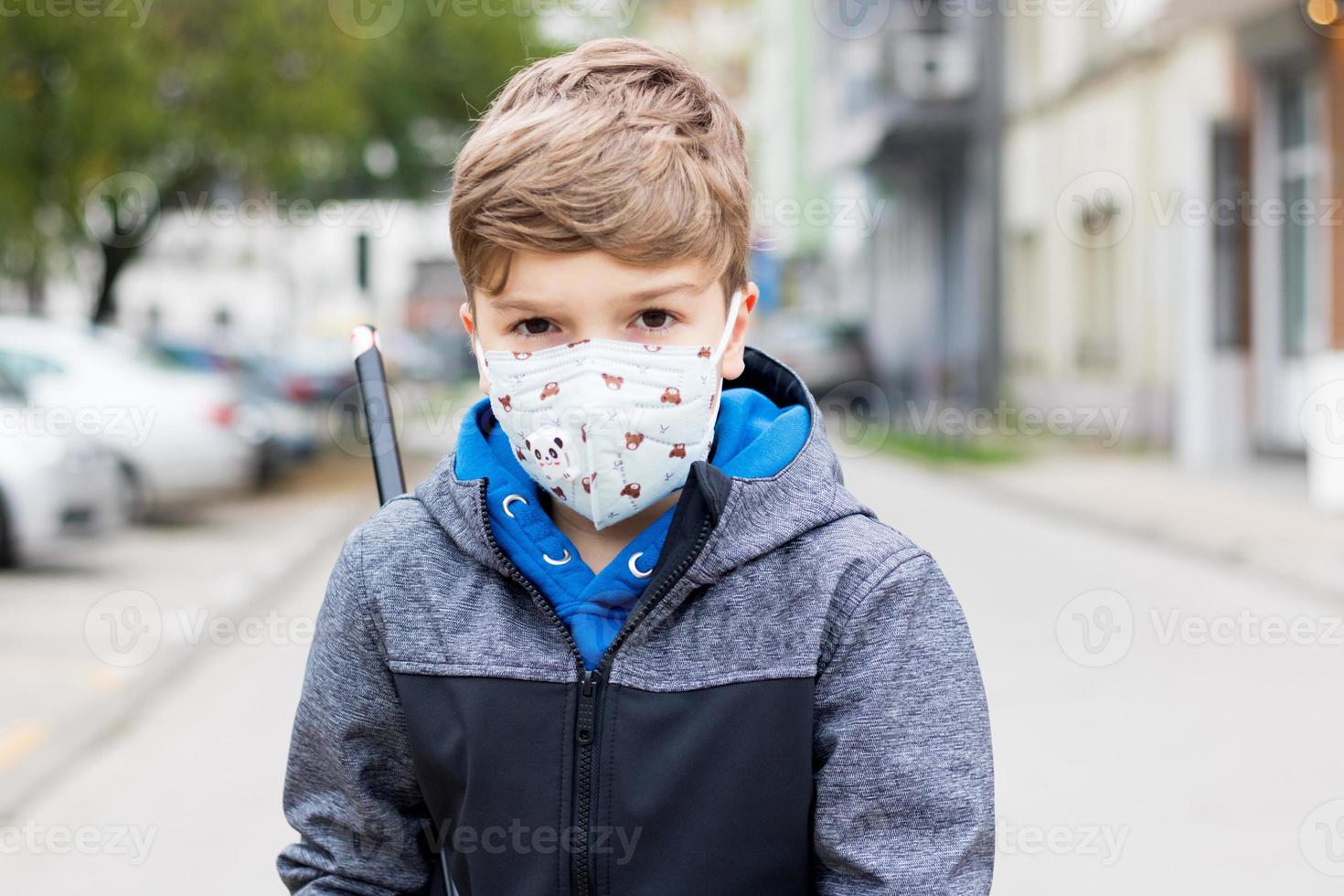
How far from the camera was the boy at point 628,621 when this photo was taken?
165cm

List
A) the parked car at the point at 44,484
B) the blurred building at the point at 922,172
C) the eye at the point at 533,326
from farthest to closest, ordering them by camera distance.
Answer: the blurred building at the point at 922,172, the parked car at the point at 44,484, the eye at the point at 533,326

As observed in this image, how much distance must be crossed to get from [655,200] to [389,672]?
1.89 ft

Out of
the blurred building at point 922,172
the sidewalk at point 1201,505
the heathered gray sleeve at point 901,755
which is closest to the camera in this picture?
the heathered gray sleeve at point 901,755

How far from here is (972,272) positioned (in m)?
30.1

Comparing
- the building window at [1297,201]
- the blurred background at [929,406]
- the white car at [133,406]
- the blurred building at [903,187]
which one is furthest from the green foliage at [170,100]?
the building window at [1297,201]

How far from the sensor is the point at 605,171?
5.42 feet

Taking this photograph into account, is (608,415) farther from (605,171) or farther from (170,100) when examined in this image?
(170,100)

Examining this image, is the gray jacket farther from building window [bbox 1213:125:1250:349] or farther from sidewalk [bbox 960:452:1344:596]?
building window [bbox 1213:125:1250:349]

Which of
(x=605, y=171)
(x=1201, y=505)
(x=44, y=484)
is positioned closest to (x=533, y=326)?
(x=605, y=171)

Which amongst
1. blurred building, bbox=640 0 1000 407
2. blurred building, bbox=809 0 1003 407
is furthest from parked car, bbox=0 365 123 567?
blurred building, bbox=809 0 1003 407

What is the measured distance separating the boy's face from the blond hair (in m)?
0.02

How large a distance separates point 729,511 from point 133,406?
1199 centimetres

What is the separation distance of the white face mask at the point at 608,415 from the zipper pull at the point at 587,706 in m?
0.21

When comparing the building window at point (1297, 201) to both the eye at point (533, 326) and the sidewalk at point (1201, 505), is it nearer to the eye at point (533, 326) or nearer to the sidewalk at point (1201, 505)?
the sidewalk at point (1201, 505)
